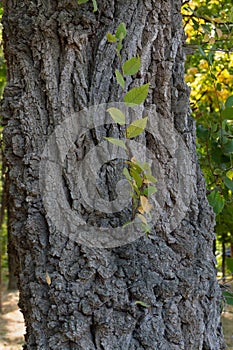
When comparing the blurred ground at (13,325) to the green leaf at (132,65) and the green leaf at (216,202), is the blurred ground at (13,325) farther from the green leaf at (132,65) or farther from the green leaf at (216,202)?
the green leaf at (132,65)

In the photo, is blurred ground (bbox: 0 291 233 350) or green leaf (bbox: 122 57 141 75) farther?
blurred ground (bbox: 0 291 233 350)

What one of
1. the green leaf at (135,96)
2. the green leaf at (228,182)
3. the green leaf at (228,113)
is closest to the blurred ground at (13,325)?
the green leaf at (228,182)

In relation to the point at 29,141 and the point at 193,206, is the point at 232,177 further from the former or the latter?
the point at 29,141

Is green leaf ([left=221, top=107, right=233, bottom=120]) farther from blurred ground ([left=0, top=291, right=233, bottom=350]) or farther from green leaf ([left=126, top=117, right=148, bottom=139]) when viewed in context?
blurred ground ([left=0, top=291, right=233, bottom=350])

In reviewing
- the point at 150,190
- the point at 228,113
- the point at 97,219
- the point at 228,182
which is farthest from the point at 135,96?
the point at 228,182

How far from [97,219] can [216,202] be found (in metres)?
0.48

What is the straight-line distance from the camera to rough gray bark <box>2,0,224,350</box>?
1.21 m

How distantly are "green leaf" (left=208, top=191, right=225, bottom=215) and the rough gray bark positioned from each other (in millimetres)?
175

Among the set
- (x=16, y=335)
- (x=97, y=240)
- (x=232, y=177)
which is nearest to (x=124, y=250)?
(x=97, y=240)

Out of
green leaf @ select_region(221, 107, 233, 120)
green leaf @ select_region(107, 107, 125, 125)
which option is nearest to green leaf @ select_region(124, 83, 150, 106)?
green leaf @ select_region(107, 107, 125, 125)

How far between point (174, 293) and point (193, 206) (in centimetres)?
25

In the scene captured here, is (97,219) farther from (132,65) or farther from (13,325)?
(13,325)

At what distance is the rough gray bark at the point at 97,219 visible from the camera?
1213 millimetres

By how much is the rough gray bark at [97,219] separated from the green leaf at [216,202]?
0.57ft
